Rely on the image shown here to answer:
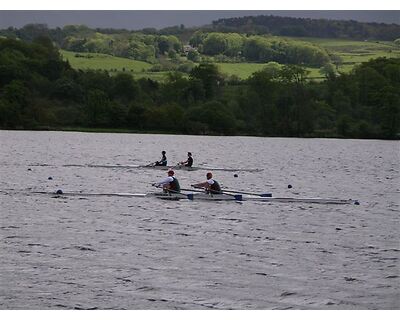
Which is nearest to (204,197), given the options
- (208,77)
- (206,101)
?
(206,101)

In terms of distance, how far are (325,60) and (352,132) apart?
109ft

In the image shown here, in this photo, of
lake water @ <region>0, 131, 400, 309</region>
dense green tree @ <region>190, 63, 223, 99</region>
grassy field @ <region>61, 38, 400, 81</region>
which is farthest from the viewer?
grassy field @ <region>61, 38, 400, 81</region>

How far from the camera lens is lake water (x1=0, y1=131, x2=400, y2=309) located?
62.8ft

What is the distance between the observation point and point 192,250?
2470 cm

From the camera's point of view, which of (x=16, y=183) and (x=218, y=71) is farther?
(x=218, y=71)

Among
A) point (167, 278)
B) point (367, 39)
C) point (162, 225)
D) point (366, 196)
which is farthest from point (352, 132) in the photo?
point (167, 278)

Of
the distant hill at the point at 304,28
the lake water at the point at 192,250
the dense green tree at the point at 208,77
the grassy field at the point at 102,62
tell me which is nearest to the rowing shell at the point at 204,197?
the lake water at the point at 192,250

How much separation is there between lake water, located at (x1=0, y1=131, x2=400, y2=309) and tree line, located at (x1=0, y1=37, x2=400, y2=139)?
7873cm

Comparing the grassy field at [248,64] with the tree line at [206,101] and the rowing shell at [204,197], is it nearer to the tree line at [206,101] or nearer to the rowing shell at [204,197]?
the tree line at [206,101]

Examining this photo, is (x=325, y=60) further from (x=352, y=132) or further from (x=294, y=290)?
(x=294, y=290)

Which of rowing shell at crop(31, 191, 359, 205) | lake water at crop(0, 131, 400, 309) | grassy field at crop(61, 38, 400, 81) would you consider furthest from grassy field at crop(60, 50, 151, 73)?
rowing shell at crop(31, 191, 359, 205)

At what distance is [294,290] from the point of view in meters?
19.9

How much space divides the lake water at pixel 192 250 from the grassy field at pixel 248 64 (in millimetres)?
107173

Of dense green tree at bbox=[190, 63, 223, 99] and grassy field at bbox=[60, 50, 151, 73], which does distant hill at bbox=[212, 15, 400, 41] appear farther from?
dense green tree at bbox=[190, 63, 223, 99]
